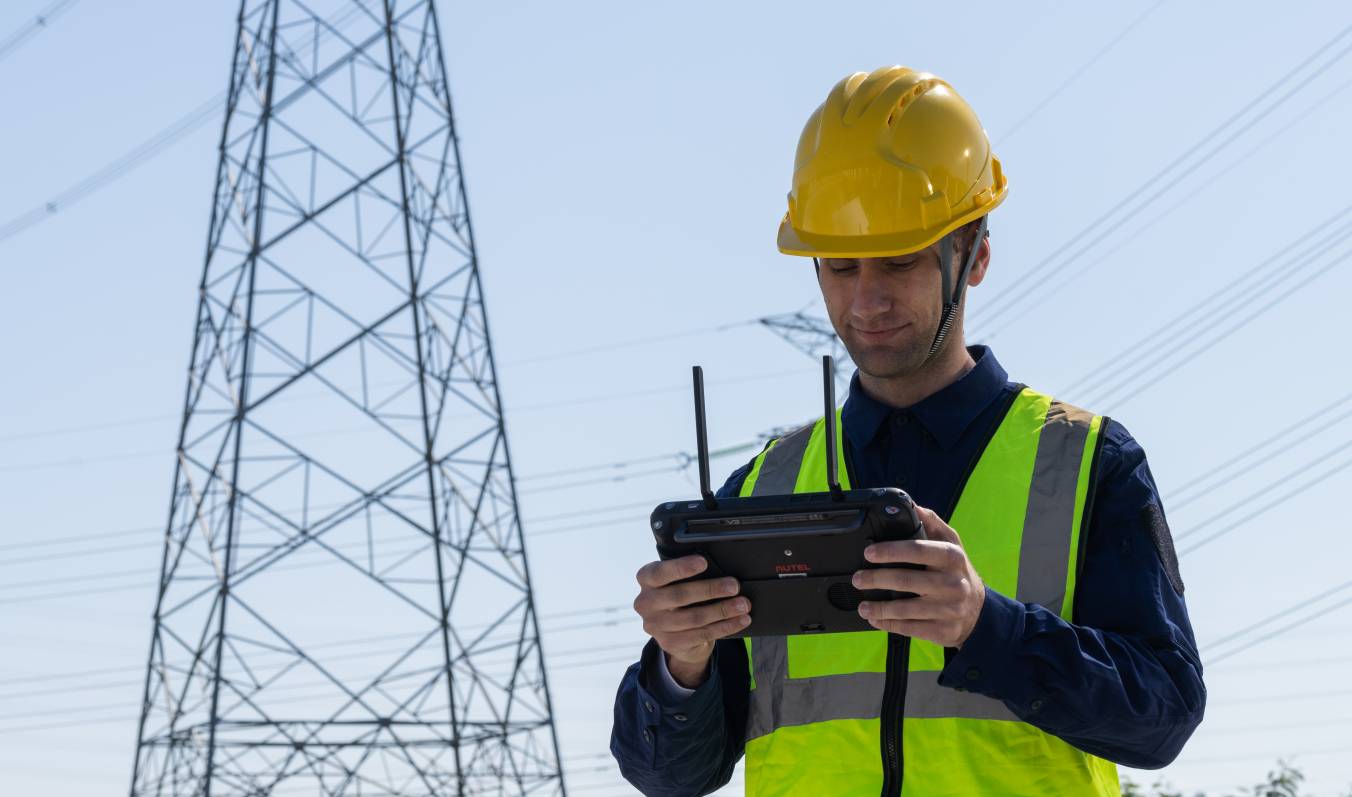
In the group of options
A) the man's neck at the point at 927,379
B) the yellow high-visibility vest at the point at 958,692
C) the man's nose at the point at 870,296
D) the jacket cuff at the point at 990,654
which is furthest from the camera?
the man's neck at the point at 927,379

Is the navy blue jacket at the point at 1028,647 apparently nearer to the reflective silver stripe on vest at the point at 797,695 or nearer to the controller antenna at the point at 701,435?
the reflective silver stripe on vest at the point at 797,695

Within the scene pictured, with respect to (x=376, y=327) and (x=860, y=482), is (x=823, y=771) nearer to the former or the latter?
(x=860, y=482)

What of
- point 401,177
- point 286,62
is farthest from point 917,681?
point 286,62

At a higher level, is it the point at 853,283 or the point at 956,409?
the point at 853,283

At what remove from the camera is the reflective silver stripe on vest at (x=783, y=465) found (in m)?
3.23

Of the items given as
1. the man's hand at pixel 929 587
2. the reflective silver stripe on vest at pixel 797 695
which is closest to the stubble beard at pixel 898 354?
the reflective silver stripe on vest at pixel 797 695

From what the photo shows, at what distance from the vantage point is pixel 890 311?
3.04 meters

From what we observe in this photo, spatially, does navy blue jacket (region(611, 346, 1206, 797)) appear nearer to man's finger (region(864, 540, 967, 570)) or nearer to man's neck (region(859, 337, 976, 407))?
man's neck (region(859, 337, 976, 407))

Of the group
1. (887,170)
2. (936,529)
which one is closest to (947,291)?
(887,170)

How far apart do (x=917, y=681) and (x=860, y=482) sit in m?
0.48

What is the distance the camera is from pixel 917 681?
2.78m

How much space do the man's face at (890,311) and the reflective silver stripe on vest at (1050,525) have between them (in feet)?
1.05

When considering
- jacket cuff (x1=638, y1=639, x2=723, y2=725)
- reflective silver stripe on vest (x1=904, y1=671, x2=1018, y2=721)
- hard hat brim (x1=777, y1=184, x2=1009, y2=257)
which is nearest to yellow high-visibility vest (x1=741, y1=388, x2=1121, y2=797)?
reflective silver stripe on vest (x1=904, y1=671, x2=1018, y2=721)

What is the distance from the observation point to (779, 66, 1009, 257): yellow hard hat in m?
3.09
